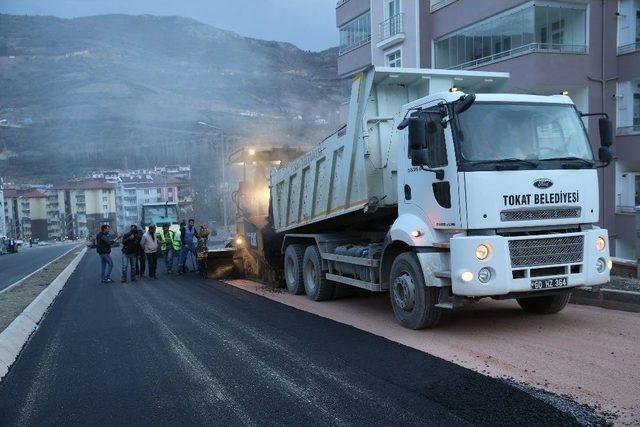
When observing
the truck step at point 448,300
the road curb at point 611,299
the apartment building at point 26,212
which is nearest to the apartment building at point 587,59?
the road curb at point 611,299

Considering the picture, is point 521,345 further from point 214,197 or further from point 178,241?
point 214,197

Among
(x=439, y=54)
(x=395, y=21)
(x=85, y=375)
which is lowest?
(x=85, y=375)

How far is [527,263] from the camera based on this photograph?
6219mm

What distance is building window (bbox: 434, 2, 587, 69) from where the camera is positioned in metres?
18.2

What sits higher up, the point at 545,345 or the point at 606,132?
the point at 606,132

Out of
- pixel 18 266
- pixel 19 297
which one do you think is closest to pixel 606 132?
pixel 19 297

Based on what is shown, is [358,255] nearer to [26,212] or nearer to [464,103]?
[464,103]

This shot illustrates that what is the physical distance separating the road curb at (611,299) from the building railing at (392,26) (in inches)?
707

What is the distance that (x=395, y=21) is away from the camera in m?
24.4

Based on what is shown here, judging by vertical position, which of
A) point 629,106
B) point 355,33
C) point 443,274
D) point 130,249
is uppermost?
point 355,33

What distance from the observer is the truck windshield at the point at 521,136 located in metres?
6.29

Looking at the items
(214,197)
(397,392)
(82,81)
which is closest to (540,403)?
(397,392)

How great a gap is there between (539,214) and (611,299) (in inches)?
94.4

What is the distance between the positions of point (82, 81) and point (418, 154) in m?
180
